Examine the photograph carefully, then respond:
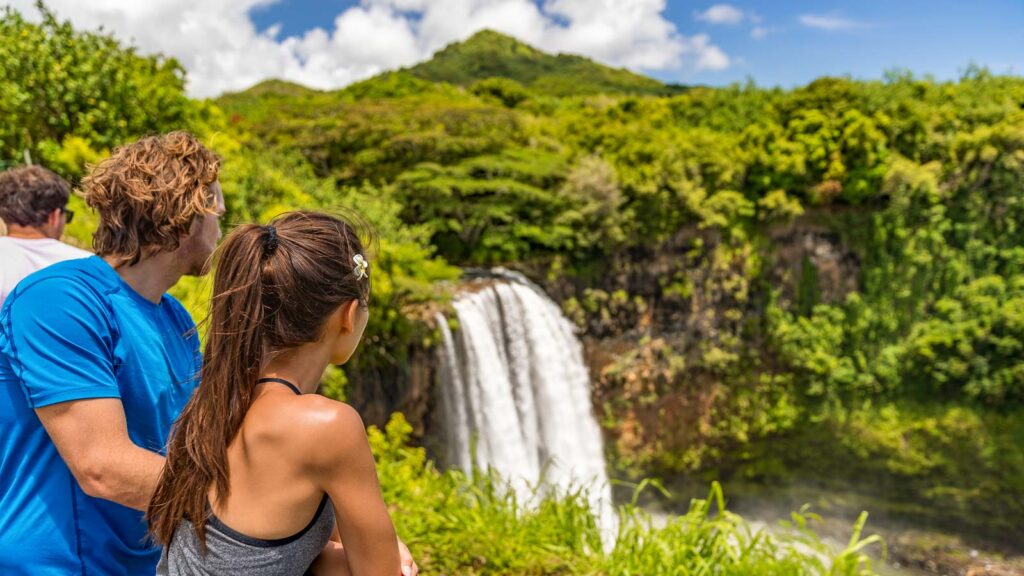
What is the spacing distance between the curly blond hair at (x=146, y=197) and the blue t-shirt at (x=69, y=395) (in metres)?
0.10

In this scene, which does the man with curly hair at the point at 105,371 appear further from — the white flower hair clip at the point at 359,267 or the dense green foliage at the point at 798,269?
the dense green foliage at the point at 798,269

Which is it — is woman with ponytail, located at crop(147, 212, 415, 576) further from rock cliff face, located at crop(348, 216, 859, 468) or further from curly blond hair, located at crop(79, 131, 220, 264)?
rock cliff face, located at crop(348, 216, 859, 468)

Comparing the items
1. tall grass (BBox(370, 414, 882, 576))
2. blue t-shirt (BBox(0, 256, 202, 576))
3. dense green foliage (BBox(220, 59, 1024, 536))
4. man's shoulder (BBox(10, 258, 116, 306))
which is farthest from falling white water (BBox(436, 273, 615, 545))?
man's shoulder (BBox(10, 258, 116, 306))

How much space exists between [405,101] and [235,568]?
58.9 feet

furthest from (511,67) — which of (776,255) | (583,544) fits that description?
(583,544)

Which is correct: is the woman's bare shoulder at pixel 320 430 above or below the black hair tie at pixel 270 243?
below

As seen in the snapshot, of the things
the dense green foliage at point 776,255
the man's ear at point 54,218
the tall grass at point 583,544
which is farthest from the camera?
the dense green foliage at point 776,255

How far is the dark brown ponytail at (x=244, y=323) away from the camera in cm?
116

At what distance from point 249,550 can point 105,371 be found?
0.52 metres

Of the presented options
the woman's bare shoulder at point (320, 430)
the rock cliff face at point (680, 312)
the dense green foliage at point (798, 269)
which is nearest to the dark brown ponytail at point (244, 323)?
the woman's bare shoulder at point (320, 430)

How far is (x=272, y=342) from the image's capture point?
3.93 feet

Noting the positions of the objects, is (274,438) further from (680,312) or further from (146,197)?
(680,312)

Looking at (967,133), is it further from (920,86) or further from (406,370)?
(406,370)

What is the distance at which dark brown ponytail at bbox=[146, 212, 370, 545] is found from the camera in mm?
1156
